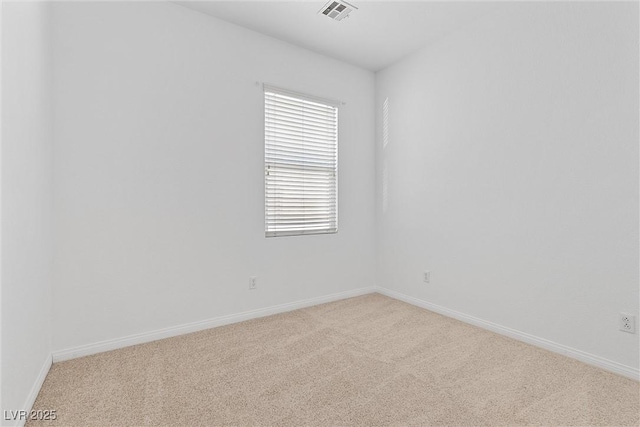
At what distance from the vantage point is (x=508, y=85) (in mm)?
2645

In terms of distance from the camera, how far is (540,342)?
2.45 metres

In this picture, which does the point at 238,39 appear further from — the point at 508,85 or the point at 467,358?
the point at 467,358

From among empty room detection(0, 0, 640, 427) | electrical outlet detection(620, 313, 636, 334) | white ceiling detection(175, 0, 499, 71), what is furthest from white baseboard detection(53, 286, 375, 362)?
white ceiling detection(175, 0, 499, 71)

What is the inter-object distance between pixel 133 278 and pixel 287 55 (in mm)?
2500

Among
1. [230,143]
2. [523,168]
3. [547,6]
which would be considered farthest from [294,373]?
[547,6]

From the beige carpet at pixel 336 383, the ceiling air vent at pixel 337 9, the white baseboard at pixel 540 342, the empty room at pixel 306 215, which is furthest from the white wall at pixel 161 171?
the white baseboard at pixel 540 342

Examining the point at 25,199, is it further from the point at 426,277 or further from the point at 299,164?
the point at 426,277

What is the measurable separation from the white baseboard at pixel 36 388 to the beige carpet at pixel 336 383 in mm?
35

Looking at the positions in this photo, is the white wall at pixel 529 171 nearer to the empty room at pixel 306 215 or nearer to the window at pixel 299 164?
the empty room at pixel 306 215

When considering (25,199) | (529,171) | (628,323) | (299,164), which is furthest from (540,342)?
(25,199)

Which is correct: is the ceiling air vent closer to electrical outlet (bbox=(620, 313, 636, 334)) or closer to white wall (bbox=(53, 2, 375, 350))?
white wall (bbox=(53, 2, 375, 350))

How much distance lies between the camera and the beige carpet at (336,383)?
5.38ft

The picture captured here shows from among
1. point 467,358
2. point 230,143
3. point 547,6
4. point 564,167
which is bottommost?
point 467,358

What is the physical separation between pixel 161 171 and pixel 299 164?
1.34 meters
